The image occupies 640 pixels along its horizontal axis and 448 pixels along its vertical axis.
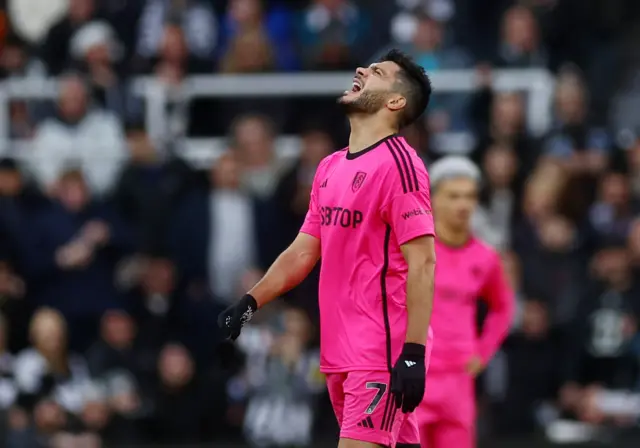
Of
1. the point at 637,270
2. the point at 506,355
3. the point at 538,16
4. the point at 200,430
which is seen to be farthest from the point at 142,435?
the point at 538,16

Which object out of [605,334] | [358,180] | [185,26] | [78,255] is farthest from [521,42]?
[358,180]

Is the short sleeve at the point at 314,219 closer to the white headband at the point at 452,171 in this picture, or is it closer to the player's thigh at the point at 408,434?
the player's thigh at the point at 408,434

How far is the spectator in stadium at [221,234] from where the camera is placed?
1255cm

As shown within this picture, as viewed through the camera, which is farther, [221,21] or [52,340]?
[221,21]

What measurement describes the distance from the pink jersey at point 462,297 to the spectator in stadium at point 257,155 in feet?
12.6

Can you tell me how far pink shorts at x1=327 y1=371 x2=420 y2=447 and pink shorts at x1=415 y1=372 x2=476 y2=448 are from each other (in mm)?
2102

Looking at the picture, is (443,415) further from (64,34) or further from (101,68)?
(64,34)

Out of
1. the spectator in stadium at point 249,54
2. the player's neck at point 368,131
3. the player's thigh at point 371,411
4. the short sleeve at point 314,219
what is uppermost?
the spectator in stadium at point 249,54

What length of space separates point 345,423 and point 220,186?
248 inches

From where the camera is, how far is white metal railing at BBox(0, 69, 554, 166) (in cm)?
1327

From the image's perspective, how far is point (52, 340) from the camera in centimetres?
1202

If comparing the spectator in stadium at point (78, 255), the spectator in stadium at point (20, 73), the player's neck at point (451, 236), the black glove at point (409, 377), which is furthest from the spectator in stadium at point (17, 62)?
the black glove at point (409, 377)

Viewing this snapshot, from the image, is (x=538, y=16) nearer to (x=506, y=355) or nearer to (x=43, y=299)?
(x=506, y=355)

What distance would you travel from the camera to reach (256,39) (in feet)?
44.7
